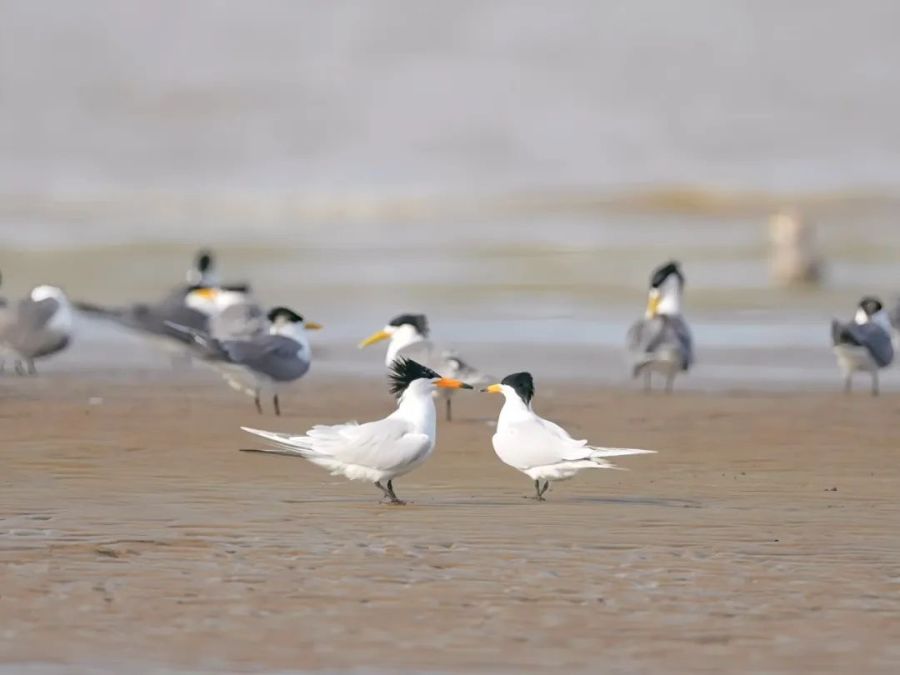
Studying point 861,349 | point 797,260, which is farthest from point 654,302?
point 797,260

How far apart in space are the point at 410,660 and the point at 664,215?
32.3m

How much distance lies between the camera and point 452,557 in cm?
684

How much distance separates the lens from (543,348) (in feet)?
51.6

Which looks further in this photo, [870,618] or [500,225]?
[500,225]

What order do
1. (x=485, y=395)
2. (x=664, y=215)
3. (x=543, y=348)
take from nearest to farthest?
(x=485, y=395) → (x=543, y=348) → (x=664, y=215)

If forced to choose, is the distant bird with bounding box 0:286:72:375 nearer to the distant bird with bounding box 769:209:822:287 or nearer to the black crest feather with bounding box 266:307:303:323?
the black crest feather with bounding box 266:307:303:323

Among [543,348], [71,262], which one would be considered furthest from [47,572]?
[71,262]

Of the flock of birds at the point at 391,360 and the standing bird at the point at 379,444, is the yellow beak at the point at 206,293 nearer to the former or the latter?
the flock of birds at the point at 391,360

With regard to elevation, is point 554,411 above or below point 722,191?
below

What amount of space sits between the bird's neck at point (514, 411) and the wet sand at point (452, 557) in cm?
30

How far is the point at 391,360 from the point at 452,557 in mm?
4948

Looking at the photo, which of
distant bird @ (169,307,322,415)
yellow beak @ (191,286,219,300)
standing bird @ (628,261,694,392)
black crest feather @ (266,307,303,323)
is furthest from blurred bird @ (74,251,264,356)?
standing bird @ (628,261,694,392)

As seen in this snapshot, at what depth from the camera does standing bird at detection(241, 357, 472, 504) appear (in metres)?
8.08

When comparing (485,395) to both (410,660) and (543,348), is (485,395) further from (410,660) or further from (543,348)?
(410,660)
